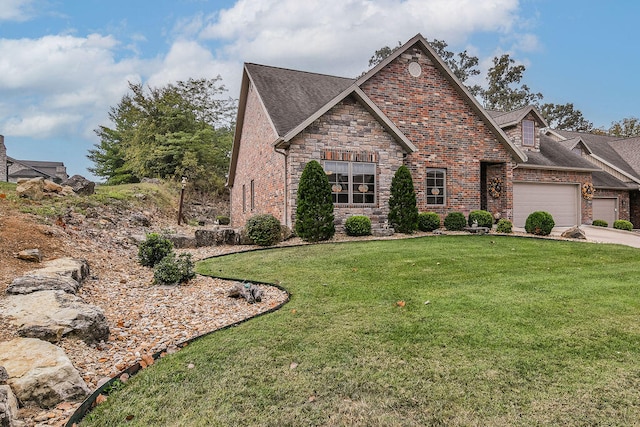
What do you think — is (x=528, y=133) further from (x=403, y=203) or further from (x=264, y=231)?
(x=264, y=231)

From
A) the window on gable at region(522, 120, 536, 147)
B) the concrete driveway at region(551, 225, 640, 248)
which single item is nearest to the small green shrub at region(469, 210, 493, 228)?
the concrete driveway at region(551, 225, 640, 248)

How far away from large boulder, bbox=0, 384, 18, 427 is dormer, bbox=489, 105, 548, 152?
19061mm

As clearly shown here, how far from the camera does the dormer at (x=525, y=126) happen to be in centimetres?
1725

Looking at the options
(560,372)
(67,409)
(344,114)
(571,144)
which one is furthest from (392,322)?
(571,144)

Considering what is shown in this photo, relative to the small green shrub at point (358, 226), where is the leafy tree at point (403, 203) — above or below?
above

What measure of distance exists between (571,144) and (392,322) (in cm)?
2165

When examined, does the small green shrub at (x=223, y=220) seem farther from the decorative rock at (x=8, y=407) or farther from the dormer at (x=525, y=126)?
the decorative rock at (x=8, y=407)

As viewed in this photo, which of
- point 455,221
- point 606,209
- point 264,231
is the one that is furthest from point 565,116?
point 264,231

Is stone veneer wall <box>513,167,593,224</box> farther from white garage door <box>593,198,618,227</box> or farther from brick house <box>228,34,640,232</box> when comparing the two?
white garage door <box>593,198,618,227</box>

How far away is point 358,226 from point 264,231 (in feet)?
9.78

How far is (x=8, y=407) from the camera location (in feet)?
7.13

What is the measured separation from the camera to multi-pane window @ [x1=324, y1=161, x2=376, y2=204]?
12130 mm

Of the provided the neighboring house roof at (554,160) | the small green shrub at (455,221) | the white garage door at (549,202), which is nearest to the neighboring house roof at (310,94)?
the neighboring house roof at (554,160)

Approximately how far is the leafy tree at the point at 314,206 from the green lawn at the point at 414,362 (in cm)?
503
